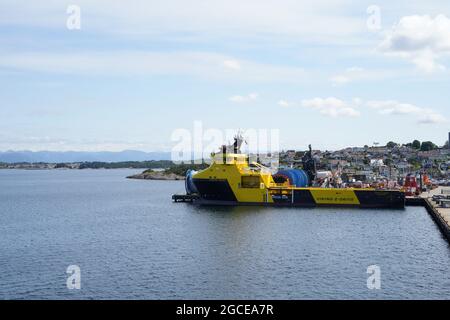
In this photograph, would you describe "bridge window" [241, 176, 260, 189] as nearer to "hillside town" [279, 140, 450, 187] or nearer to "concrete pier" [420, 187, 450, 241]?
"concrete pier" [420, 187, 450, 241]

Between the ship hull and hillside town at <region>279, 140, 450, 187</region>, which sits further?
hillside town at <region>279, 140, 450, 187</region>

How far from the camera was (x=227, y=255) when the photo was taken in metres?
32.6

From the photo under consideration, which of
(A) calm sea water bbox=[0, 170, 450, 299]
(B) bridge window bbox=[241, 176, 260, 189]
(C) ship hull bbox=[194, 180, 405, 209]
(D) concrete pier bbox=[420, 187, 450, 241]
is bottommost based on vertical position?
(A) calm sea water bbox=[0, 170, 450, 299]

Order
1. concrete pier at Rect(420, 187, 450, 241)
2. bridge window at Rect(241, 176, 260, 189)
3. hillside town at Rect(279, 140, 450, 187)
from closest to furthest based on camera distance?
concrete pier at Rect(420, 187, 450, 241) → bridge window at Rect(241, 176, 260, 189) → hillside town at Rect(279, 140, 450, 187)

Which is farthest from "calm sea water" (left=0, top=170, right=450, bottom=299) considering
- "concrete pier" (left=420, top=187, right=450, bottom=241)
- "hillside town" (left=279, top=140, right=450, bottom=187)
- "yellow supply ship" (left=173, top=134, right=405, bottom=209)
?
"hillside town" (left=279, top=140, right=450, bottom=187)

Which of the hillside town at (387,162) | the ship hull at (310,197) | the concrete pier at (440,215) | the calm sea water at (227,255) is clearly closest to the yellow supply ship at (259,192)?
the ship hull at (310,197)

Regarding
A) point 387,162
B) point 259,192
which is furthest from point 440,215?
point 387,162

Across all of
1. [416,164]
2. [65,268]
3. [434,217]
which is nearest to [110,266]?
[65,268]

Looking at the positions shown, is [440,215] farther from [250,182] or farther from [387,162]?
[387,162]

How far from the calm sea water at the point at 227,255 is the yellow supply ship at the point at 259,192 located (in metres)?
4.00

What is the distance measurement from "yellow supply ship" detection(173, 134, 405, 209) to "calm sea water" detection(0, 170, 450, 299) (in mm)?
4002

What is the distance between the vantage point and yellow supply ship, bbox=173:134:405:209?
57344mm
